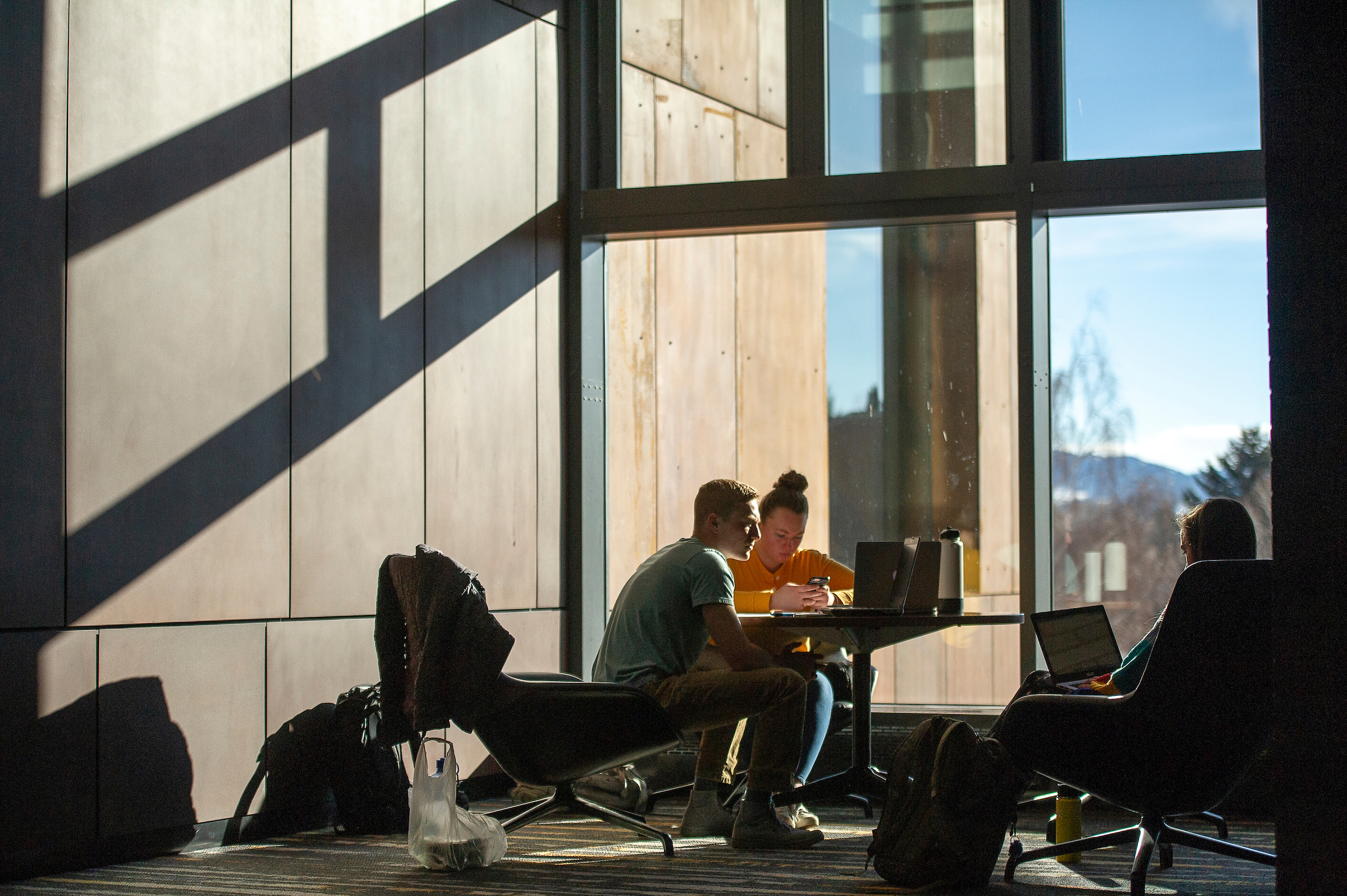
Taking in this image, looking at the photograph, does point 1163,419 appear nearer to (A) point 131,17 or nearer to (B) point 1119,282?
(B) point 1119,282

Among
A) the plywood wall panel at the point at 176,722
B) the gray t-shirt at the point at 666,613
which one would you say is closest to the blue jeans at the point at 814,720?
the gray t-shirt at the point at 666,613

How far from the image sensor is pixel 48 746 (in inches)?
154

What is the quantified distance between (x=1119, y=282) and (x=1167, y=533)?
1139 mm

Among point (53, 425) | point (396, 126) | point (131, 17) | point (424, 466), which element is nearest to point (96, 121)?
point (131, 17)

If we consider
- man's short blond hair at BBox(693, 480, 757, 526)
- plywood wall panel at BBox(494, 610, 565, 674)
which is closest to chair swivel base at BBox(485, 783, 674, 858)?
man's short blond hair at BBox(693, 480, 757, 526)

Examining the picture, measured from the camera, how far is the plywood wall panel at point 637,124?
6.62 metres

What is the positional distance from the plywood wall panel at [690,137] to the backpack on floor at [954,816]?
3548mm

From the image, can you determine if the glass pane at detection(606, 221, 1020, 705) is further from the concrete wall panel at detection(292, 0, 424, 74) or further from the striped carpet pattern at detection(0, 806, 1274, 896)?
the concrete wall panel at detection(292, 0, 424, 74)

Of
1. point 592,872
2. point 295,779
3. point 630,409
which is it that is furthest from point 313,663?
point 630,409

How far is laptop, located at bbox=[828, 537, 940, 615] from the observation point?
15.4 feet

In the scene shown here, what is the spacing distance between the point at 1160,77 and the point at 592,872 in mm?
4237

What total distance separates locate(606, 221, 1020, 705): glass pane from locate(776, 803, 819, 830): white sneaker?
147 centimetres

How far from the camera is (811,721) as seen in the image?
16.2 ft

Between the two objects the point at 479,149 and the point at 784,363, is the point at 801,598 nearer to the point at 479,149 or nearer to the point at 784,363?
the point at 784,363
